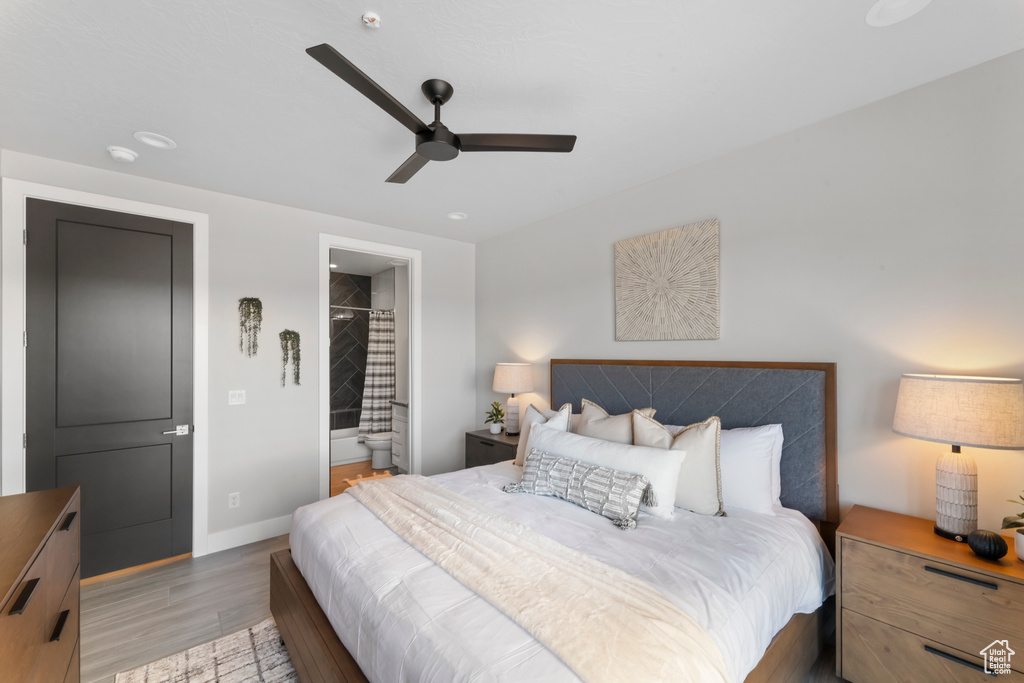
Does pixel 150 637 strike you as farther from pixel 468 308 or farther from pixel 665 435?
pixel 468 308

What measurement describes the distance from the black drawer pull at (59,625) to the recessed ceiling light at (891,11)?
336 cm

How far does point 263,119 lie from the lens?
2.20 meters

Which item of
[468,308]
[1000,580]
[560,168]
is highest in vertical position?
[560,168]

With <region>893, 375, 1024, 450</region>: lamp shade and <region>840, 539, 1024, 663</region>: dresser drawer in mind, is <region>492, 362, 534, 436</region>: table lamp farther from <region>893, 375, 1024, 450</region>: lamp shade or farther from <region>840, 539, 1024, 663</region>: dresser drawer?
<region>893, 375, 1024, 450</region>: lamp shade

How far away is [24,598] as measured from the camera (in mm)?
1019

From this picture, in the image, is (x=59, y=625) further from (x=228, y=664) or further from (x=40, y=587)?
(x=228, y=664)

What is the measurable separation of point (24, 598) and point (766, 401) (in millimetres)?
2937

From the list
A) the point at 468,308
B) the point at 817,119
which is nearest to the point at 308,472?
the point at 468,308

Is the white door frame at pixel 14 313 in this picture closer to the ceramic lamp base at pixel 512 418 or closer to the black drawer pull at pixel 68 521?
the black drawer pull at pixel 68 521

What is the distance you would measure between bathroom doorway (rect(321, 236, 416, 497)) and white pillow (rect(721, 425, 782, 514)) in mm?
3677

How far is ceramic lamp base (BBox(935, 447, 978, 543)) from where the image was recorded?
1695 millimetres

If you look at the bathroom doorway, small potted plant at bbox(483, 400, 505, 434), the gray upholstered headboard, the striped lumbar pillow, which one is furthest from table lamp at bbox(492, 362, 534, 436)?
the bathroom doorway

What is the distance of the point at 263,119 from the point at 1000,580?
362 cm

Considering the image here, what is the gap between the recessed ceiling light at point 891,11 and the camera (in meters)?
1.47
